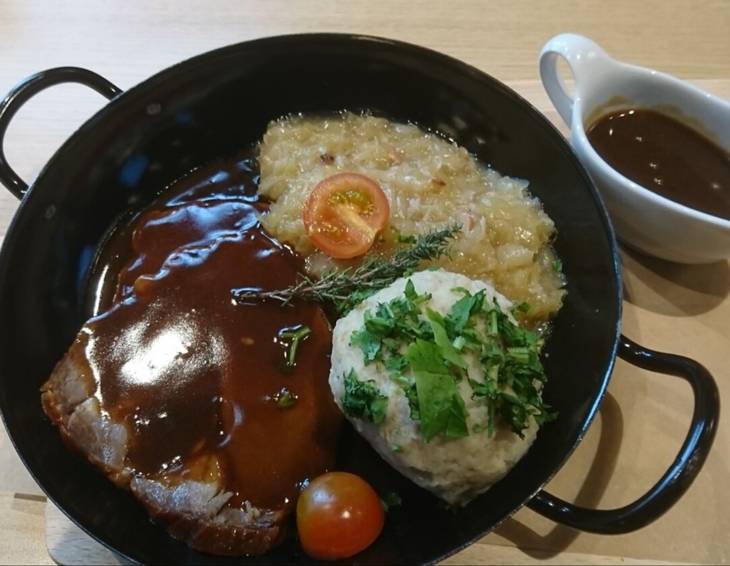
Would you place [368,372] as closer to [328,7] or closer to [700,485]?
[700,485]

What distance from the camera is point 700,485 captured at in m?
1.70

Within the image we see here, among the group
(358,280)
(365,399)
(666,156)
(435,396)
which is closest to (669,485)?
(435,396)

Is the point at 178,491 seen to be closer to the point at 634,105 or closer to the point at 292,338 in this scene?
the point at 292,338

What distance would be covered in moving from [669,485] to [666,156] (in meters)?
1.03

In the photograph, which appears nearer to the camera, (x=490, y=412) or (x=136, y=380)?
(x=490, y=412)

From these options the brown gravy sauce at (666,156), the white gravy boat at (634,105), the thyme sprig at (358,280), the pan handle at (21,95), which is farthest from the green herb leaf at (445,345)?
the pan handle at (21,95)

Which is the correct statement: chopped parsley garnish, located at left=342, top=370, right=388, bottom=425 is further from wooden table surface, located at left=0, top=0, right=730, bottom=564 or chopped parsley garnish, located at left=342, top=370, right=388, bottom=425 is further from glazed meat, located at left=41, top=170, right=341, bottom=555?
wooden table surface, located at left=0, top=0, right=730, bottom=564

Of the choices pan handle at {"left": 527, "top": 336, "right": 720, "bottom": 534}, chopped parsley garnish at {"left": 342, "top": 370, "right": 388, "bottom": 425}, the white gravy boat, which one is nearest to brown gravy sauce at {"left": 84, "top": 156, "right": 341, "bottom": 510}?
chopped parsley garnish at {"left": 342, "top": 370, "right": 388, "bottom": 425}

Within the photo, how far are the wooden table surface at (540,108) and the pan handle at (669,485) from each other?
0.65ft

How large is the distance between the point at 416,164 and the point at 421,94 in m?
0.24

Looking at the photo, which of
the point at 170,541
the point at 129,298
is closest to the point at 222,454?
the point at 170,541

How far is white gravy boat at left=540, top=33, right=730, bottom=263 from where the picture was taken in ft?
5.86

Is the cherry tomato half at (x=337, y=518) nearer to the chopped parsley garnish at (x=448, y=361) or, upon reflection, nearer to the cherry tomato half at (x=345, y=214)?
the chopped parsley garnish at (x=448, y=361)

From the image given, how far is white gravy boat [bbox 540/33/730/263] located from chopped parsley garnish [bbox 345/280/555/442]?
0.56 meters
